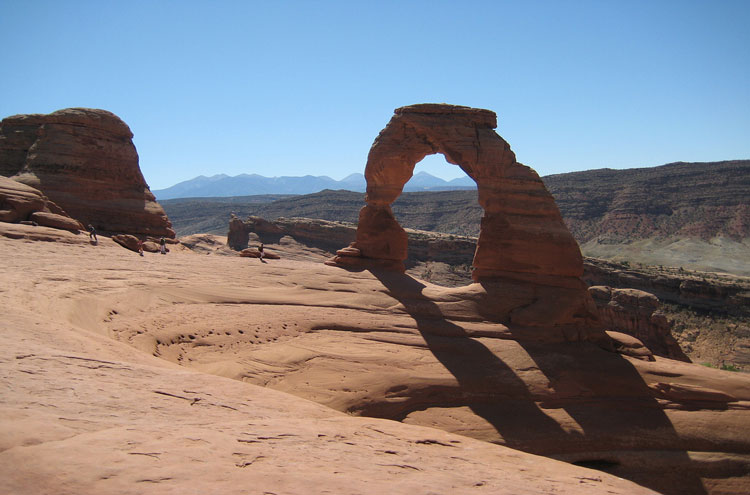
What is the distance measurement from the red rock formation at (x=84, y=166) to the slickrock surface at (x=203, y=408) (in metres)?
12.4

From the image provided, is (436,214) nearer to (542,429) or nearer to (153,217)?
(153,217)

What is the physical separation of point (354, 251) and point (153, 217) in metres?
13.9

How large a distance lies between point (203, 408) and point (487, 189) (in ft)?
37.0

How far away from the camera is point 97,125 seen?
82.2ft

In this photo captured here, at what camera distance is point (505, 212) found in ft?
48.3

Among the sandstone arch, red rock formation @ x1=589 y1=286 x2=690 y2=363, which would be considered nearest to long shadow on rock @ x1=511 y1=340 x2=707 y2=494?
the sandstone arch

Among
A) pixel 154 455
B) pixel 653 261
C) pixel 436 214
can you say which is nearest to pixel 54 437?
pixel 154 455

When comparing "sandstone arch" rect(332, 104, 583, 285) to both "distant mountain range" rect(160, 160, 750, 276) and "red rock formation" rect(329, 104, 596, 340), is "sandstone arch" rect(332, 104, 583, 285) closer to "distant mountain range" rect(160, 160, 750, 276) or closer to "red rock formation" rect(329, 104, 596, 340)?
"red rock formation" rect(329, 104, 596, 340)

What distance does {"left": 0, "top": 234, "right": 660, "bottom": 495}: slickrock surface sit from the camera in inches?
142

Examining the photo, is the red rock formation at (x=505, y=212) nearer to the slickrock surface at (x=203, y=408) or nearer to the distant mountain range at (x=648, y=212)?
the slickrock surface at (x=203, y=408)

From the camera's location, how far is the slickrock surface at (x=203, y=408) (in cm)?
360

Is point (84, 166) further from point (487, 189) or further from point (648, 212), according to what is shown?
point (648, 212)

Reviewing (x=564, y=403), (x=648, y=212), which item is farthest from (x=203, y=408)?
(x=648, y=212)

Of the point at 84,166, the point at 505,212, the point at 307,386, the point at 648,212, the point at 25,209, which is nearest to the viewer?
the point at 307,386
